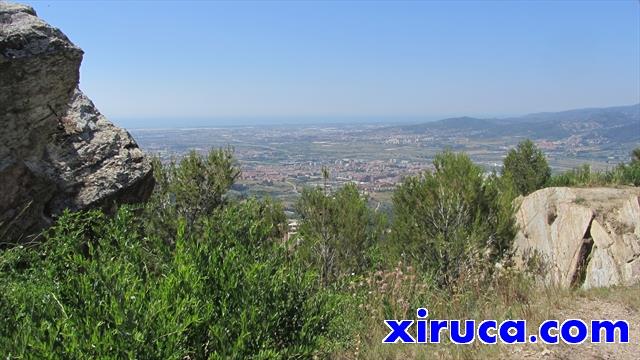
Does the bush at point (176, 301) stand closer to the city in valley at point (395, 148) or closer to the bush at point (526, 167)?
Result: the bush at point (526, 167)

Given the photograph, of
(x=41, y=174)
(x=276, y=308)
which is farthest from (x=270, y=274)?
(x=41, y=174)

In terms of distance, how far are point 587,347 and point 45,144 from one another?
7.66 meters

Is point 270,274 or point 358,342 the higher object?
point 270,274

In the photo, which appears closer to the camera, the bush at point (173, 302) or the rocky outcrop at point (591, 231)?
the bush at point (173, 302)

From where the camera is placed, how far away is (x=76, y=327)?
229 centimetres

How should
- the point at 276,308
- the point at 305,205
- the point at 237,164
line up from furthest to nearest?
the point at 237,164 → the point at 305,205 → the point at 276,308

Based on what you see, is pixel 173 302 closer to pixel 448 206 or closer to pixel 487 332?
pixel 487 332

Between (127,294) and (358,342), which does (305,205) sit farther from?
(127,294)

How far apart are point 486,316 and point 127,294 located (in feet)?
11.9

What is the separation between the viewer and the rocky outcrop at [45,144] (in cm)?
650

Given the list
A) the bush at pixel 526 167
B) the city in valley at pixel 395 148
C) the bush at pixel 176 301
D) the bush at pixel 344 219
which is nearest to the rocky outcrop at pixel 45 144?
the bush at pixel 176 301

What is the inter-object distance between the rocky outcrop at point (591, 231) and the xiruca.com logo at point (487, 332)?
6636mm

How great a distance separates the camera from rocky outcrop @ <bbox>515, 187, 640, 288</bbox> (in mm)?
11891

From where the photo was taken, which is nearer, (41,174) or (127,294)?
(127,294)
